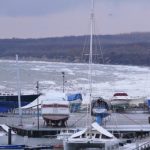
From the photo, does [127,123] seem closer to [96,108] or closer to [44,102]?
[96,108]

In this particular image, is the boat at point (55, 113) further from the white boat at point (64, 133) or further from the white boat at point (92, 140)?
the white boat at point (92, 140)

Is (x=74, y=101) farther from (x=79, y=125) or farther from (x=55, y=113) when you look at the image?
(x=79, y=125)

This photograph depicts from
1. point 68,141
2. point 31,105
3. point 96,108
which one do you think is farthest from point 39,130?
point 31,105

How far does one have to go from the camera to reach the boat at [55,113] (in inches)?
1859

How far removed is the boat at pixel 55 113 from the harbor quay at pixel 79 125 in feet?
1.28

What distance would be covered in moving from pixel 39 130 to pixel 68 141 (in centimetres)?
873

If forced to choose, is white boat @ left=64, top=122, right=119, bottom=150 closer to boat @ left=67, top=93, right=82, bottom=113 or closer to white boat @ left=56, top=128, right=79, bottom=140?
white boat @ left=56, top=128, right=79, bottom=140

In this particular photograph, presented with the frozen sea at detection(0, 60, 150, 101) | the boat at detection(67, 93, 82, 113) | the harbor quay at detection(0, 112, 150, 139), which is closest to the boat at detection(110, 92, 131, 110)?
the boat at detection(67, 93, 82, 113)

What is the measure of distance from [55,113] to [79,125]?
162 centimetres

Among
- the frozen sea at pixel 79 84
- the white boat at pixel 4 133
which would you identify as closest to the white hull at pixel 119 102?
the frozen sea at pixel 79 84

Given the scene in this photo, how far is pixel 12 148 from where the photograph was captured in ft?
127

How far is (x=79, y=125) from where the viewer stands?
4694 cm

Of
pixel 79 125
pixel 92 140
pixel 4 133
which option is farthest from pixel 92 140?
pixel 79 125

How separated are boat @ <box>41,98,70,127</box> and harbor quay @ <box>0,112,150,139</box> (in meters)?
0.39
